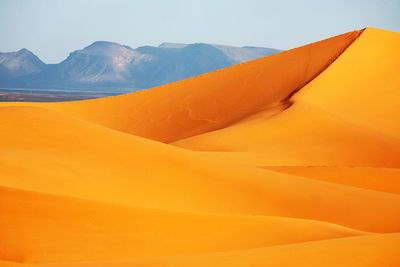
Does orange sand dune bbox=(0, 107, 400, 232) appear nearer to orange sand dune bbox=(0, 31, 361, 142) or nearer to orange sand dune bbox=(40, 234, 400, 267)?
orange sand dune bbox=(40, 234, 400, 267)

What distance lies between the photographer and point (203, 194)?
788 cm

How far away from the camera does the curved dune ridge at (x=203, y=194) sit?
4.50 m

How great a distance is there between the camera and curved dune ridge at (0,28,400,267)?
177 inches

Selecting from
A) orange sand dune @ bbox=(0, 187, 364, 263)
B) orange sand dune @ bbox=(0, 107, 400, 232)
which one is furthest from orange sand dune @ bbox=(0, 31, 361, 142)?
orange sand dune @ bbox=(0, 187, 364, 263)

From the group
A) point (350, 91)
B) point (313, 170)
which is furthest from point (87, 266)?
point (350, 91)

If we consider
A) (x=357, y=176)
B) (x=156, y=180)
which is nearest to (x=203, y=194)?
(x=156, y=180)

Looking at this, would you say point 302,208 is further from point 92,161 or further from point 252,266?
point 252,266

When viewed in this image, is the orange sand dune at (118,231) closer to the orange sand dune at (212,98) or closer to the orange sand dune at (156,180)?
the orange sand dune at (156,180)

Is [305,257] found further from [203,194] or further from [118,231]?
[203,194]

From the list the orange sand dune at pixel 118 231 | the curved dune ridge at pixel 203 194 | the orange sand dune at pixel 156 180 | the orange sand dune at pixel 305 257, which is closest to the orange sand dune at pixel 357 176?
the curved dune ridge at pixel 203 194

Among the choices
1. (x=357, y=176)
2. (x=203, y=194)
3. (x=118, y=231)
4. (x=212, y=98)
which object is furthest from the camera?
(x=212, y=98)

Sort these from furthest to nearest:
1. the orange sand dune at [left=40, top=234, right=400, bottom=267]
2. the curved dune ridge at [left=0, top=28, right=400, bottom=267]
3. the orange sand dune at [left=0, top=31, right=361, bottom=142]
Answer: the orange sand dune at [left=0, top=31, right=361, bottom=142] → the curved dune ridge at [left=0, top=28, right=400, bottom=267] → the orange sand dune at [left=40, top=234, right=400, bottom=267]

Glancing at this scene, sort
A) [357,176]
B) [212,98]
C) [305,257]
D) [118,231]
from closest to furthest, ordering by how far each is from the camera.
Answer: [305,257] < [118,231] < [357,176] < [212,98]

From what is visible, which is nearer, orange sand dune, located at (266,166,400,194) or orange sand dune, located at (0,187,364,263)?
orange sand dune, located at (0,187,364,263)
